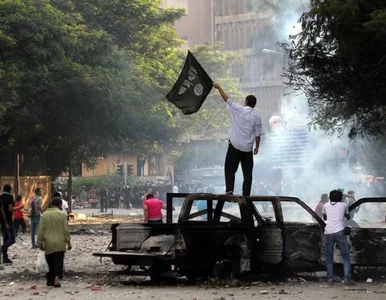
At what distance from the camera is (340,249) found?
56.9 ft

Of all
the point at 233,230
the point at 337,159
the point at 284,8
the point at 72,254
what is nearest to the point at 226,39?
the point at 337,159

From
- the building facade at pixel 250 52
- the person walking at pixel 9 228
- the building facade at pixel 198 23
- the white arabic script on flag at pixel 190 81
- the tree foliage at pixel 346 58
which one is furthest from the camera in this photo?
the building facade at pixel 198 23

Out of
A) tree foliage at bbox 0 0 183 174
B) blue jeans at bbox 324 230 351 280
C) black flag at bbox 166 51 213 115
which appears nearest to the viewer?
blue jeans at bbox 324 230 351 280

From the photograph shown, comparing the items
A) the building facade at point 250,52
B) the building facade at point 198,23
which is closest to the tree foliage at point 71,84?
the building facade at point 250,52

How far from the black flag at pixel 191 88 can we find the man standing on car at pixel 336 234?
267 centimetres

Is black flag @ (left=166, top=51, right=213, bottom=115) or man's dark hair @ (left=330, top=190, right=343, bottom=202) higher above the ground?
black flag @ (left=166, top=51, right=213, bottom=115)

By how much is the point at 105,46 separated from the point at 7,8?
21.9 ft

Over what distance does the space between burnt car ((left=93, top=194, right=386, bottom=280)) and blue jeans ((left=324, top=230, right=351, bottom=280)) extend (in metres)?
0.34

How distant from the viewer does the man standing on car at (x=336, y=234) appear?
56.2 ft

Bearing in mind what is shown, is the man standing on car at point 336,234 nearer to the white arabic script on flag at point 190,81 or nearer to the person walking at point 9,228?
the white arabic script on flag at point 190,81

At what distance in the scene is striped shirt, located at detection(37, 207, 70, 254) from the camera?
57.0 feet

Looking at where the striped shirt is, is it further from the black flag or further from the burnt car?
the black flag

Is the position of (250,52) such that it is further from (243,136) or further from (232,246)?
(232,246)

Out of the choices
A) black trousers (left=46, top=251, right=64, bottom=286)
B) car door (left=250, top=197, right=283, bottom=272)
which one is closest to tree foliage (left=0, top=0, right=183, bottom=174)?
black trousers (left=46, top=251, right=64, bottom=286)
